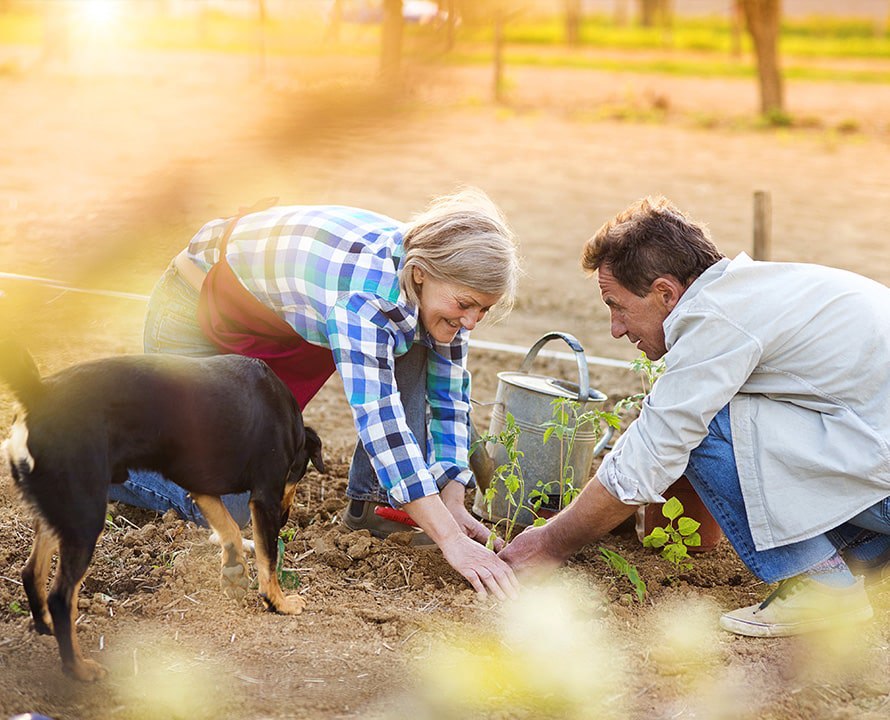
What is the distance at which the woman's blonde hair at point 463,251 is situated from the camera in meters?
2.82

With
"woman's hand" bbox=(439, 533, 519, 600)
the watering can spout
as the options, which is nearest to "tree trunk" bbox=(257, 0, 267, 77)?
"woman's hand" bbox=(439, 533, 519, 600)

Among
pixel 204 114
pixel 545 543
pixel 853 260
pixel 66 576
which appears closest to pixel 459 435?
pixel 545 543

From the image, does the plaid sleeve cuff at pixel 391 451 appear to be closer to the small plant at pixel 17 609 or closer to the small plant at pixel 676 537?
the small plant at pixel 676 537

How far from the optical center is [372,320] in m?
2.89

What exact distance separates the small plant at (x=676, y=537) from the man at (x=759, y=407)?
180 mm

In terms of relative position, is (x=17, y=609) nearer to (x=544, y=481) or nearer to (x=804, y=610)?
(x=544, y=481)

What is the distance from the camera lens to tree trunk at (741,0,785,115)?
1609 centimetres

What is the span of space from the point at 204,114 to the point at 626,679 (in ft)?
7.13

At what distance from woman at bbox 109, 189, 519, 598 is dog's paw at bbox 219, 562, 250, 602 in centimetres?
45

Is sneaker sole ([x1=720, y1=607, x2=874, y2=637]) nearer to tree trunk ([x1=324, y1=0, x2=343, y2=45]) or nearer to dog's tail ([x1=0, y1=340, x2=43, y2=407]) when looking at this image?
dog's tail ([x1=0, y1=340, x2=43, y2=407])

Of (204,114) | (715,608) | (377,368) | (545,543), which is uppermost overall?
(204,114)

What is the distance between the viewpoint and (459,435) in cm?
337

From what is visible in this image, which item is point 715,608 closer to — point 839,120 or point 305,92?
point 305,92

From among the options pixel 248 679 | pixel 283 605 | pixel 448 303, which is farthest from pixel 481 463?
pixel 248 679
